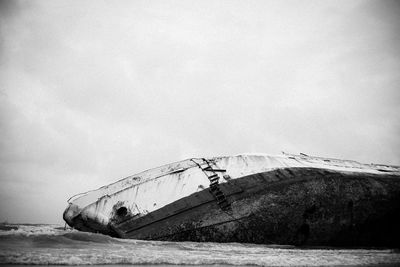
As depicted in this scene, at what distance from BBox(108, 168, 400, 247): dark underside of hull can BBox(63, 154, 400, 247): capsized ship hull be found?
30 millimetres

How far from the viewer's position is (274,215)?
8750mm

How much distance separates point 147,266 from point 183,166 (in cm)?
633

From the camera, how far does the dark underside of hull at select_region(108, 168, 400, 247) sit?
854 centimetres

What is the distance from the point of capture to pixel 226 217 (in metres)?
8.59

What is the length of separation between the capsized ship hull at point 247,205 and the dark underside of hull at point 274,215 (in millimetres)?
30

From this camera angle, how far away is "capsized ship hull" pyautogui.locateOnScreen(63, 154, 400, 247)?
857cm

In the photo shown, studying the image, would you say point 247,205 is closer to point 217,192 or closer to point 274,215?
point 274,215

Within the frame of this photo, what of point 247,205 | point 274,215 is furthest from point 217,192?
point 274,215

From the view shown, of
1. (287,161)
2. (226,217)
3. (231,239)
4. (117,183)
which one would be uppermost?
(287,161)

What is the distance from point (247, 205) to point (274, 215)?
95 centimetres

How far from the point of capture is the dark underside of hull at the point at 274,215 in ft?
28.0

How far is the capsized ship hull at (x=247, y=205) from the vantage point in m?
8.57

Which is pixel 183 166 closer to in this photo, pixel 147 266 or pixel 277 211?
pixel 277 211

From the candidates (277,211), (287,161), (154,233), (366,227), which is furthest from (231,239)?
(366,227)
